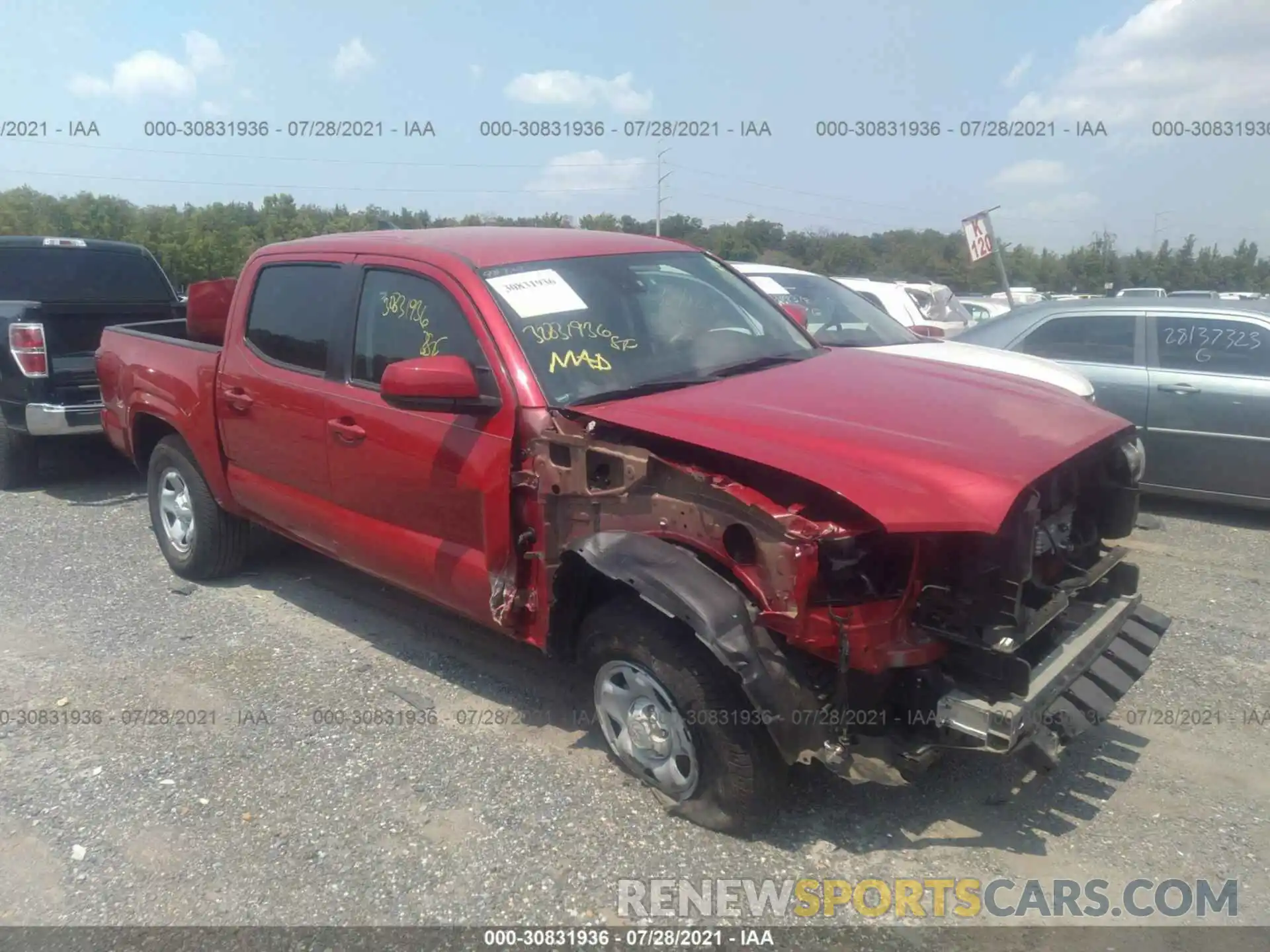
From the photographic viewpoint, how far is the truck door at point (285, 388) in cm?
448

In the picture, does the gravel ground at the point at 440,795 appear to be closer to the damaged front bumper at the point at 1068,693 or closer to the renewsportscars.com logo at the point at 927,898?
the renewsportscars.com logo at the point at 927,898

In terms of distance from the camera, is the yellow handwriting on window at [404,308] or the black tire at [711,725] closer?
the black tire at [711,725]

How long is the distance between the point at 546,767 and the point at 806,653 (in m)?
1.21

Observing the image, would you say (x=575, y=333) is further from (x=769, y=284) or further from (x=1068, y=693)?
(x=769, y=284)

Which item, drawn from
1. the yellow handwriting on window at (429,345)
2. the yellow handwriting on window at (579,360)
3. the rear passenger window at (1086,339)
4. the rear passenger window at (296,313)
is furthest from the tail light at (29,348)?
the rear passenger window at (1086,339)

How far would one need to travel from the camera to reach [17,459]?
7961 millimetres

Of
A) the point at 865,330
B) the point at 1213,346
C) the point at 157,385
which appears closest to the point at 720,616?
the point at 157,385

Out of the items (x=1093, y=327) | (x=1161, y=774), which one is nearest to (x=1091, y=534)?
(x=1161, y=774)

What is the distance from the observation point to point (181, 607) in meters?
5.43

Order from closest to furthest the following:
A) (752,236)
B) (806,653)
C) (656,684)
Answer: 1. (806,653)
2. (656,684)
3. (752,236)

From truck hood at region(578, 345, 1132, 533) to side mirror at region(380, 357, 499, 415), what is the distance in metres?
0.44

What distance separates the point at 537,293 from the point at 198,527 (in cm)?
283

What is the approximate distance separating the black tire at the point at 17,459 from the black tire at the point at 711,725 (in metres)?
6.64

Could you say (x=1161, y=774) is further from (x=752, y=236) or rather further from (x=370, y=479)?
(x=752, y=236)
